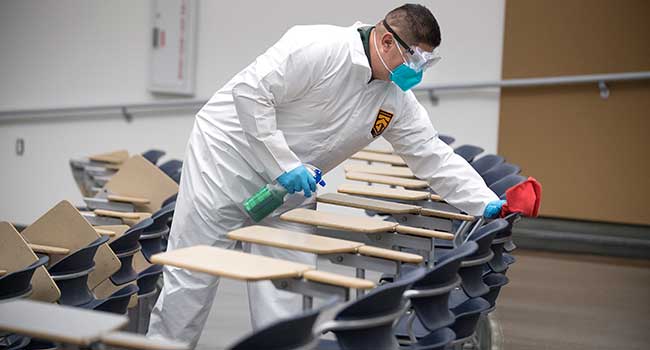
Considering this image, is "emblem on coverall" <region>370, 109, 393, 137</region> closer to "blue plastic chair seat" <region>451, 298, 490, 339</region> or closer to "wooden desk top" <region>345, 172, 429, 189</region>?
"blue plastic chair seat" <region>451, 298, 490, 339</region>

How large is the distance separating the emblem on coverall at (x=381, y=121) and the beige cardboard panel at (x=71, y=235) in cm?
109

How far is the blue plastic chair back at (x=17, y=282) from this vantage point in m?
3.00

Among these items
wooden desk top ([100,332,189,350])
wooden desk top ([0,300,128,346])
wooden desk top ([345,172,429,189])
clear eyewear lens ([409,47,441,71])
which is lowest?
wooden desk top ([100,332,189,350])

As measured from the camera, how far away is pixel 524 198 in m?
3.67

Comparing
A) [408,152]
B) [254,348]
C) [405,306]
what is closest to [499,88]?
[408,152]

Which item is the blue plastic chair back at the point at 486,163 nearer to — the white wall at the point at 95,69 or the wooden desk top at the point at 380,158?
the wooden desk top at the point at 380,158

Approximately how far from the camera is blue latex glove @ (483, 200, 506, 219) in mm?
3752

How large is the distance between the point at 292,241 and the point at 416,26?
99 centimetres

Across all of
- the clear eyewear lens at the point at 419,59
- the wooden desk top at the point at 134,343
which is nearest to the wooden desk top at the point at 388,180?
the clear eyewear lens at the point at 419,59

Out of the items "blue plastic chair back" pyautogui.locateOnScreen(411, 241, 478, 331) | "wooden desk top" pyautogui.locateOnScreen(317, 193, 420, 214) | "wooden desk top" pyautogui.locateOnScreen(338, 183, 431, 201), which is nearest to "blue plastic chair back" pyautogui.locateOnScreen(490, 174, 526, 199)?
"wooden desk top" pyautogui.locateOnScreen(338, 183, 431, 201)

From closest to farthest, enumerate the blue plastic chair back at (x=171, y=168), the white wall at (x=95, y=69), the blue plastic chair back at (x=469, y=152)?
the blue plastic chair back at (x=469, y=152) → the blue plastic chair back at (x=171, y=168) → the white wall at (x=95, y=69)

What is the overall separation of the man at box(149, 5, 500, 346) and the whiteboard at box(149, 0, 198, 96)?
4305 millimetres

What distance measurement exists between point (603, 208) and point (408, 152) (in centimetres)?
376

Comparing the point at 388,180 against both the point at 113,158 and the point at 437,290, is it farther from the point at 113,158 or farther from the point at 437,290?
the point at 113,158
